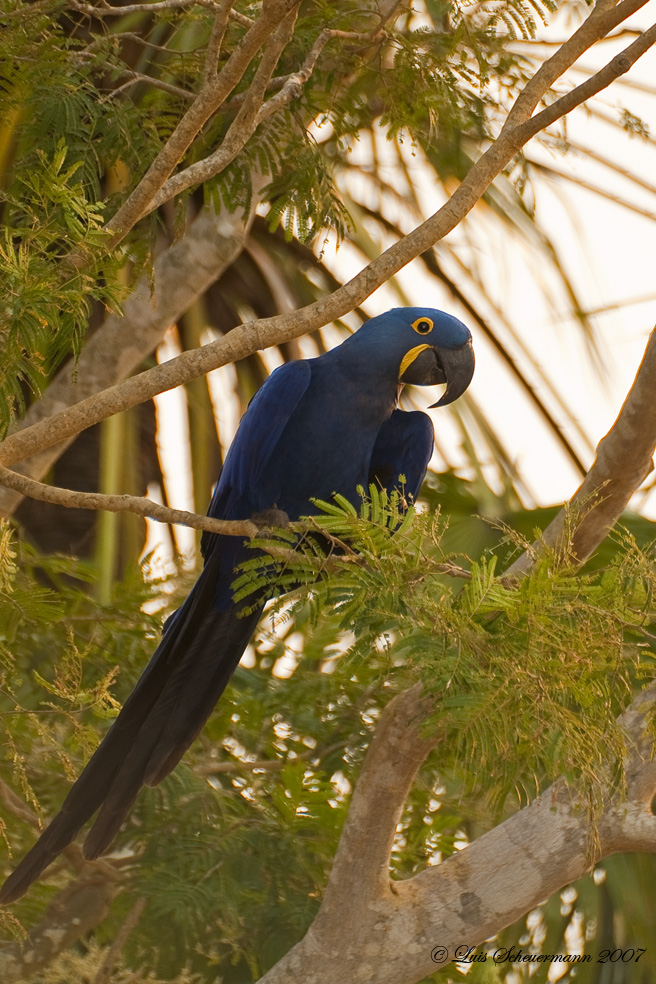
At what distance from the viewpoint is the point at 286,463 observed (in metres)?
2.21

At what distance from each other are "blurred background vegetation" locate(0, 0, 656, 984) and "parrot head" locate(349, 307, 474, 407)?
0.38 m

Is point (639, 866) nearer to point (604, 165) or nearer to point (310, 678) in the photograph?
point (310, 678)

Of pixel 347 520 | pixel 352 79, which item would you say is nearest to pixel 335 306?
pixel 347 520

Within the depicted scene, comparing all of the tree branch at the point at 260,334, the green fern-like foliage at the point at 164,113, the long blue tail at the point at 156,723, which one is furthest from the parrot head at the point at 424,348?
the tree branch at the point at 260,334

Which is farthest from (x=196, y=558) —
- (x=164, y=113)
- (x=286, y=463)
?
(x=164, y=113)

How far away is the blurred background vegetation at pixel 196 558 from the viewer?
1.45 m

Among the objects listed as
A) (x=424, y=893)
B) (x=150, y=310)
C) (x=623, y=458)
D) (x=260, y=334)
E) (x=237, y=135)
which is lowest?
(x=424, y=893)

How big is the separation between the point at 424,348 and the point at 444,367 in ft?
0.21

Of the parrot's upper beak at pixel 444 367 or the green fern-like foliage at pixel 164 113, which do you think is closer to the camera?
the green fern-like foliage at pixel 164 113

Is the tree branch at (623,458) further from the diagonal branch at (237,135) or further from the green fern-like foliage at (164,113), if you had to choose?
the diagonal branch at (237,135)

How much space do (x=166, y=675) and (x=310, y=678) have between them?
56 centimetres

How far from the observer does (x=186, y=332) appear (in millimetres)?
3834
